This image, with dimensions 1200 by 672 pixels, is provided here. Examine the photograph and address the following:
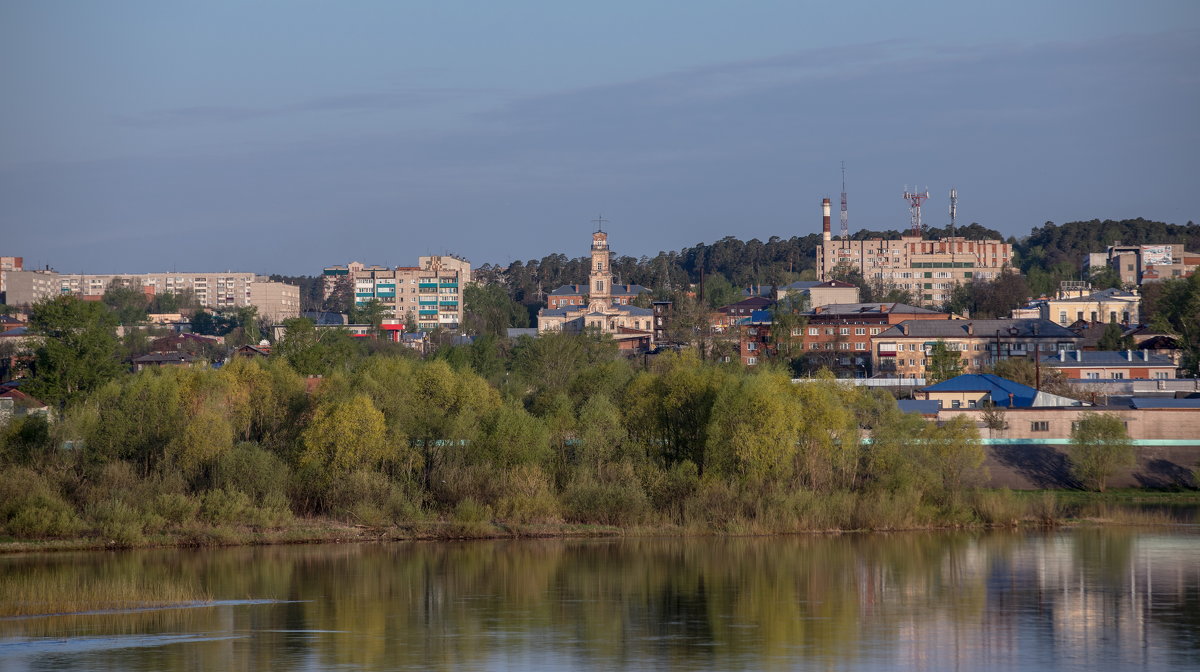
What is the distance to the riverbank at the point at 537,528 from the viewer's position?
3272cm

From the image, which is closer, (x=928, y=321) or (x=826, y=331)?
(x=928, y=321)

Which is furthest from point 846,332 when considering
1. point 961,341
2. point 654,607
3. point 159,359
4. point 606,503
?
point 654,607

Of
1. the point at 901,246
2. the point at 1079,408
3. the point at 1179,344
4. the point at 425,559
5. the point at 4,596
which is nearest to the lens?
the point at 4,596

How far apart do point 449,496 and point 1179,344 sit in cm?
5211

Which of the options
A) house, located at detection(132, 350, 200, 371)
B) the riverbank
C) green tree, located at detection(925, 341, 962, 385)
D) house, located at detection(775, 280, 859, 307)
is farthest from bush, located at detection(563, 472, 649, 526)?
house, located at detection(775, 280, 859, 307)

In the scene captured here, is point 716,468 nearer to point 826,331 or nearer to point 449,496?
point 449,496

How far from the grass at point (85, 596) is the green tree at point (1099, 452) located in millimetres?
29268

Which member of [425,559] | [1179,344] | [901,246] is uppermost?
[901,246]

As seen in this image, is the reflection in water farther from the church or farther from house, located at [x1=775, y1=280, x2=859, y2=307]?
house, located at [x1=775, y1=280, x2=859, y2=307]

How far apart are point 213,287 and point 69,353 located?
13744cm

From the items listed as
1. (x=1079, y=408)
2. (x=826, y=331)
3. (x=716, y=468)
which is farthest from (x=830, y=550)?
(x=826, y=331)

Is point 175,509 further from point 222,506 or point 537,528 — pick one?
point 537,528

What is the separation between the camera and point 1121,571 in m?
28.1

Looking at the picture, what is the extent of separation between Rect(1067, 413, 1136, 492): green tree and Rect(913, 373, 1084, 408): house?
17.6 feet
